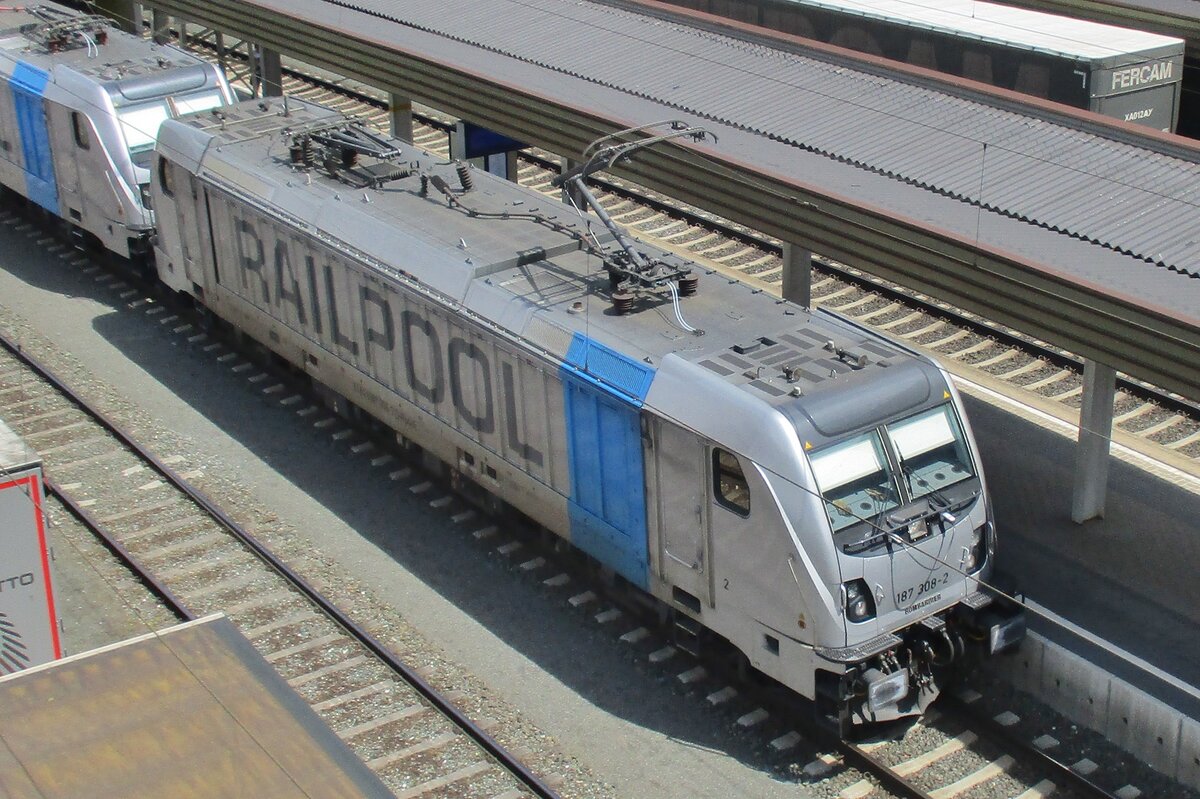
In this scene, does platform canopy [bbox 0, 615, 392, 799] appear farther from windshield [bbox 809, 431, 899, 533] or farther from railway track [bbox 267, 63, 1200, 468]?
railway track [bbox 267, 63, 1200, 468]

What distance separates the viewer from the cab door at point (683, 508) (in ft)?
40.4

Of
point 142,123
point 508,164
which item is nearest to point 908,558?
point 508,164

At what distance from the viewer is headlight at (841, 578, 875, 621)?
38.7 ft

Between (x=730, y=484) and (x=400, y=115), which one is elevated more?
(x=400, y=115)

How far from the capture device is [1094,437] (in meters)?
14.7

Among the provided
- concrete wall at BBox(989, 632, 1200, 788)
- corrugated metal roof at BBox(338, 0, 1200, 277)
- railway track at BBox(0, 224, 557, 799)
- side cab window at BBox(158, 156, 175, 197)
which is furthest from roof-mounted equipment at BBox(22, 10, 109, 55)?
concrete wall at BBox(989, 632, 1200, 788)

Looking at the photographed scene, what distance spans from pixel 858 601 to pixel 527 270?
500 centimetres

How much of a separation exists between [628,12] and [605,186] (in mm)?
3511

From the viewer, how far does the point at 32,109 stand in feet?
74.3

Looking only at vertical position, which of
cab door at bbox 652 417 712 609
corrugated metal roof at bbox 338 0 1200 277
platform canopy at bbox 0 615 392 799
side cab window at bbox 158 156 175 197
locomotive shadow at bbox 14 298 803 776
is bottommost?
locomotive shadow at bbox 14 298 803 776

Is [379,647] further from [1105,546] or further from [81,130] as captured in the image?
[81,130]

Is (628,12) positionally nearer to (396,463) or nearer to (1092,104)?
(1092,104)

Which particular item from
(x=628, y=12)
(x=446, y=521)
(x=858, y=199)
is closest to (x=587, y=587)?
(x=446, y=521)

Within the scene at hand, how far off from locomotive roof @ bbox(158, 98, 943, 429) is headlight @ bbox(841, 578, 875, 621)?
1.38 m
